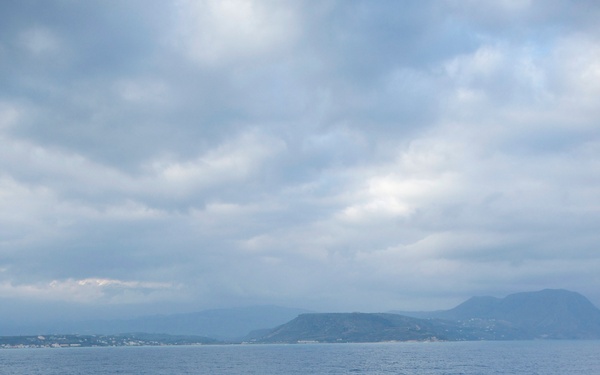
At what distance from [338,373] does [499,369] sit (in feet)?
191

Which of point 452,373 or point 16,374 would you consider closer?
point 452,373

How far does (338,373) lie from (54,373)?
337ft

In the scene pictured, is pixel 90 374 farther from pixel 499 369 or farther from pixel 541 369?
pixel 541 369

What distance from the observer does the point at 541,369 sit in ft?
643

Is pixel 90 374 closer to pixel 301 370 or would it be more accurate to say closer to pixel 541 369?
pixel 301 370

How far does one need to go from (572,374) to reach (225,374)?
11352 centimetres

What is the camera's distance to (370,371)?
188250mm

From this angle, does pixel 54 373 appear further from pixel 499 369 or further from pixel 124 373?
pixel 499 369

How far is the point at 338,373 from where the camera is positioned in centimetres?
18338

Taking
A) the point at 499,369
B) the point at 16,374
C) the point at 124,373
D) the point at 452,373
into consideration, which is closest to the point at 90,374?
the point at 124,373

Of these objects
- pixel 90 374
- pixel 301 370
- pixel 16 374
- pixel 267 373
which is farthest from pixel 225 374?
pixel 16 374

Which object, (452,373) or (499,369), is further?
(499,369)

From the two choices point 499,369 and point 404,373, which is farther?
point 499,369

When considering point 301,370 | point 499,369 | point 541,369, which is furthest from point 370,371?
point 541,369
